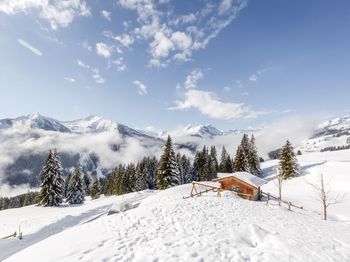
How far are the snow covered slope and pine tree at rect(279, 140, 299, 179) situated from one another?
161 ft

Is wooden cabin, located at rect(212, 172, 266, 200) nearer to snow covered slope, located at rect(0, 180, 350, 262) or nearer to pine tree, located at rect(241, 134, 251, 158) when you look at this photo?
snow covered slope, located at rect(0, 180, 350, 262)

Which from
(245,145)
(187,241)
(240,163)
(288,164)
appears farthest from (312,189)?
(187,241)

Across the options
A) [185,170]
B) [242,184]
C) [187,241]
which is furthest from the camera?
[185,170]

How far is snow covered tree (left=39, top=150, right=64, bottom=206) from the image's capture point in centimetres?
5607

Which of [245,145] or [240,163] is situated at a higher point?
[245,145]

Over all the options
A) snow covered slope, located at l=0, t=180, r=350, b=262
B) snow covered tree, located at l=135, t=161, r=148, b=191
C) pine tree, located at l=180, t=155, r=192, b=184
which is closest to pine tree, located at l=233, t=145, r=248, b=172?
pine tree, located at l=180, t=155, r=192, b=184

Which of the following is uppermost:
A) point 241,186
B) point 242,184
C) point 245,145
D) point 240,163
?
point 245,145

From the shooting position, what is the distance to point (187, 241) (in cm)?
1302

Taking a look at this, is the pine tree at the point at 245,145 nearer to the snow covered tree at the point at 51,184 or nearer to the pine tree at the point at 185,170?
the pine tree at the point at 185,170

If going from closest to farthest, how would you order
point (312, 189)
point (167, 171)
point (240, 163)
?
point (312, 189) < point (167, 171) < point (240, 163)

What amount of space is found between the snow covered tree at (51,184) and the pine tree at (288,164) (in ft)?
167

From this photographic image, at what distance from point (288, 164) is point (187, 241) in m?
60.2

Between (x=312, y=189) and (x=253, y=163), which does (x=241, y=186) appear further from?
(x=253, y=163)

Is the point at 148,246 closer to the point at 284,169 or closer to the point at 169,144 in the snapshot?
the point at 169,144
